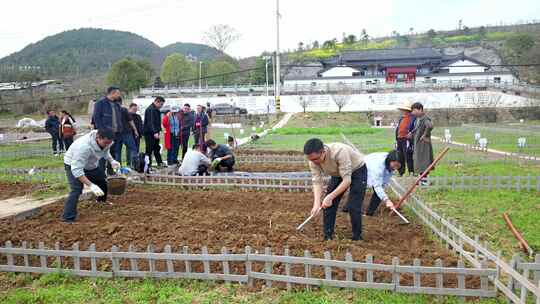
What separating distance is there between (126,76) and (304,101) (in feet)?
61.8

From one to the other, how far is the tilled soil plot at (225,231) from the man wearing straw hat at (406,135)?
2666 mm

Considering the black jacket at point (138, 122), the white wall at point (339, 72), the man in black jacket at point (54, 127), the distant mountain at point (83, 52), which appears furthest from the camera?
the distant mountain at point (83, 52)

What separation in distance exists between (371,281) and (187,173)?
18.4 ft

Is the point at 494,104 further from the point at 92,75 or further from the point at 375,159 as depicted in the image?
the point at 92,75

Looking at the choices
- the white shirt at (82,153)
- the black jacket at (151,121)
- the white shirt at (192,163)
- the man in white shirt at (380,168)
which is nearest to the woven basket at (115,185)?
the white shirt at (82,153)

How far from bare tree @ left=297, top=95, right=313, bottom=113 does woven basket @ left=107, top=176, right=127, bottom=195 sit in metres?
34.5

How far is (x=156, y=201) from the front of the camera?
7148mm

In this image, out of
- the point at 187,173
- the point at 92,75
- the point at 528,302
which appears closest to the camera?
the point at 528,302

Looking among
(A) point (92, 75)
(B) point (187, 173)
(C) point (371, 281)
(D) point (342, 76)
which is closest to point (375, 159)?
(C) point (371, 281)

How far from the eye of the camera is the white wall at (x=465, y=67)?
4783cm

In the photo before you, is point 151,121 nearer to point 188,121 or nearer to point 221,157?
point 188,121

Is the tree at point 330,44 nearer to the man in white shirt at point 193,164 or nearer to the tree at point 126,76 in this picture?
the tree at point 126,76

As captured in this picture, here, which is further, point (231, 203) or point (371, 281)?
point (231, 203)

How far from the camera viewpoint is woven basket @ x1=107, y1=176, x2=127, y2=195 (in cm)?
719
